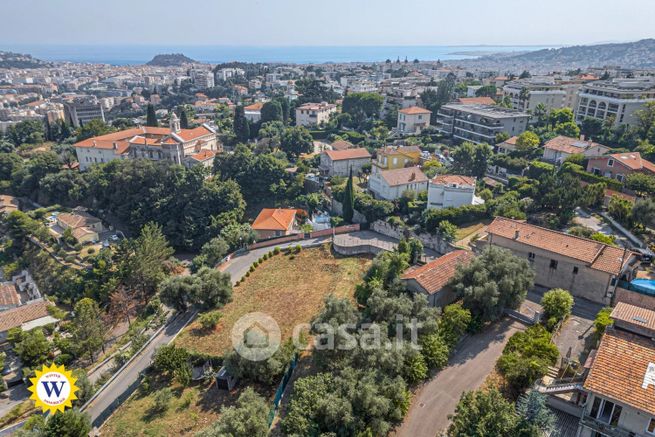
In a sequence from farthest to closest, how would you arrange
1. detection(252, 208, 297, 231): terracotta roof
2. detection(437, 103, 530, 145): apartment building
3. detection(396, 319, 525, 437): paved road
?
1. detection(437, 103, 530, 145): apartment building
2. detection(252, 208, 297, 231): terracotta roof
3. detection(396, 319, 525, 437): paved road

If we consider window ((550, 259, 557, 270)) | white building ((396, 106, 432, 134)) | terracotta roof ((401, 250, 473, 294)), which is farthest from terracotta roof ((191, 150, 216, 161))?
window ((550, 259, 557, 270))

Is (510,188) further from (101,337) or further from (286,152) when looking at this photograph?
(101,337)

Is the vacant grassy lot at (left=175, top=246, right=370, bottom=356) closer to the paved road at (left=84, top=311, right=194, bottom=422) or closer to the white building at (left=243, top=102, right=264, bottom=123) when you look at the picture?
the paved road at (left=84, top=311, right=194, bottom=422)

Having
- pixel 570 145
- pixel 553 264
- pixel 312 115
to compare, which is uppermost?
pixel 570 145

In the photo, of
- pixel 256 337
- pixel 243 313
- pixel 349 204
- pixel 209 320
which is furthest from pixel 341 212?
pixel 256 337

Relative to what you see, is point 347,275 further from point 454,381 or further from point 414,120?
point 414,120

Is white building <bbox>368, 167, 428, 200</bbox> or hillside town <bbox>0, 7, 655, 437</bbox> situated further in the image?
white building <bbox>368, 167, 428, 200</bbox>
